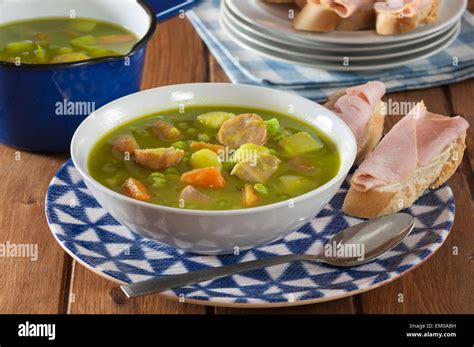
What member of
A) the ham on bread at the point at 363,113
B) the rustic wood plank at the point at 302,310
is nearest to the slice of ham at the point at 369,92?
the ham on bread at the point at 363,113

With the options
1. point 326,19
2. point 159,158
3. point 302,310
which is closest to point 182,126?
point 159,158

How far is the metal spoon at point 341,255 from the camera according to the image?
216 centimetres

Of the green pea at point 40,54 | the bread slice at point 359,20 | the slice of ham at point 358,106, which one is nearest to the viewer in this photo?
the slice of ham at point 358,106

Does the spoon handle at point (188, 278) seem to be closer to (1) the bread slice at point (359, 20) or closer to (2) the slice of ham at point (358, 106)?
(2) the slice of ham at point (358, 106)

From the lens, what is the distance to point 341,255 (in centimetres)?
236

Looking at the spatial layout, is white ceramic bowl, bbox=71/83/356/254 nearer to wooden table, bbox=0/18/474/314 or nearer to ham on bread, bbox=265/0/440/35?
wooden table, bbox=0/18/474/314

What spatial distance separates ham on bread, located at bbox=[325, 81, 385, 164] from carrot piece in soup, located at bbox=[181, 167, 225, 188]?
2.28ft

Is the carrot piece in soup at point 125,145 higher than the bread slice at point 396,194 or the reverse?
higher

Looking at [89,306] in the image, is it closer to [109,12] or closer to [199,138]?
[199,138]

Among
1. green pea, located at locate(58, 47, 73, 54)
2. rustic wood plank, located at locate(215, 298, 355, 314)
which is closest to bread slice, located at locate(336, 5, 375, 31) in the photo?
green pea, located at locate(58, 47, 73, 54)

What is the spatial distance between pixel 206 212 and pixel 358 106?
3.23ft

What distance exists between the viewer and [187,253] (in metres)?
2.39

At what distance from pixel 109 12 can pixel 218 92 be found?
76 cm

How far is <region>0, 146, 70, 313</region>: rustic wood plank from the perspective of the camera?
232 cm
